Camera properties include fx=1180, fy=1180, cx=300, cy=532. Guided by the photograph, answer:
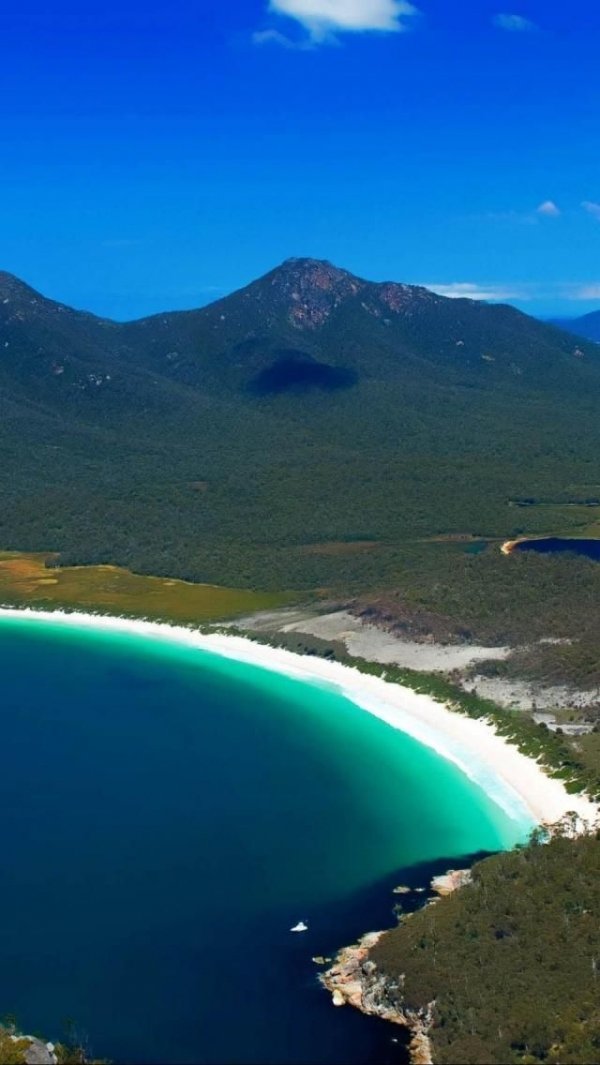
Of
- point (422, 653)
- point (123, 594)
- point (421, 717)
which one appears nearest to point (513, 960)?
point (421, 717)

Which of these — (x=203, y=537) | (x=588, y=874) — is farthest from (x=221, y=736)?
(x=203, y=537)

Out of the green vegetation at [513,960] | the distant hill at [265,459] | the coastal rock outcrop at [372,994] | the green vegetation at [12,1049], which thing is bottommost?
the coastal rock outcrop at [372,994]

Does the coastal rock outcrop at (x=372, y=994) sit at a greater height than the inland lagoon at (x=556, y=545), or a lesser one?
lesser

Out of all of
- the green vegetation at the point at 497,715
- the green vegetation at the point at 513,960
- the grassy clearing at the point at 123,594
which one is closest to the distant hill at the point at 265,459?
the grassy clearing at the point at 123,594

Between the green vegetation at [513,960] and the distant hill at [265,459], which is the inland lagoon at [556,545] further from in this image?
the green vegetation at [513,960]

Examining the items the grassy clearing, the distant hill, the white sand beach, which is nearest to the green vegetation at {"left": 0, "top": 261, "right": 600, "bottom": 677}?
the distant hill

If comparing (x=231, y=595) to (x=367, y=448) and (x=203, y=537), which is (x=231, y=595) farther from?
(x=367, y=448)
